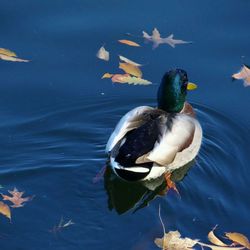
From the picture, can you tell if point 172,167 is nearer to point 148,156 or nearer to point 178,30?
point 148,156

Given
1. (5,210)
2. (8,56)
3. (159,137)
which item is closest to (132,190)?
(159,137)

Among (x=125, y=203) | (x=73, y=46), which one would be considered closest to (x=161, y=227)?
(x=125, y=203)

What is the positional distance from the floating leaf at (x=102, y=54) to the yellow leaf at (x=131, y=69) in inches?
10.3

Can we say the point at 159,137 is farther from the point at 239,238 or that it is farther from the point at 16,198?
the point at 16,198

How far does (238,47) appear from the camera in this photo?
381 inches

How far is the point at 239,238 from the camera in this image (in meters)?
6.95

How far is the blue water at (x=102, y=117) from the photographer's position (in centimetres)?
694

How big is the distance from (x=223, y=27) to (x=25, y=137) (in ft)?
11.2

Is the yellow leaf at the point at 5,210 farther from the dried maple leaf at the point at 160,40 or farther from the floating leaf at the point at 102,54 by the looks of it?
the dried maple leaf at the point at 160,40

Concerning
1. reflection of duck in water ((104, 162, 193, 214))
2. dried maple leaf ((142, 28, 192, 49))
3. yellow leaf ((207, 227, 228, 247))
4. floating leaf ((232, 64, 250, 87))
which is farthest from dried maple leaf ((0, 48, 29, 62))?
yellow leaf ((207, 227, 228, 247))

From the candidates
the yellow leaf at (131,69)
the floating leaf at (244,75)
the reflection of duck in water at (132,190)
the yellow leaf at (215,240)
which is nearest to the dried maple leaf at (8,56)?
the yellow leaf at (131,69)

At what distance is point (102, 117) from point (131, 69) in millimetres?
938

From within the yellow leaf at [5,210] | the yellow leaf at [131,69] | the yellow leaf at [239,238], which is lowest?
the yellow leaf at [5,210]

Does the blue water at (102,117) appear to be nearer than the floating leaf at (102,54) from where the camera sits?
Yes
